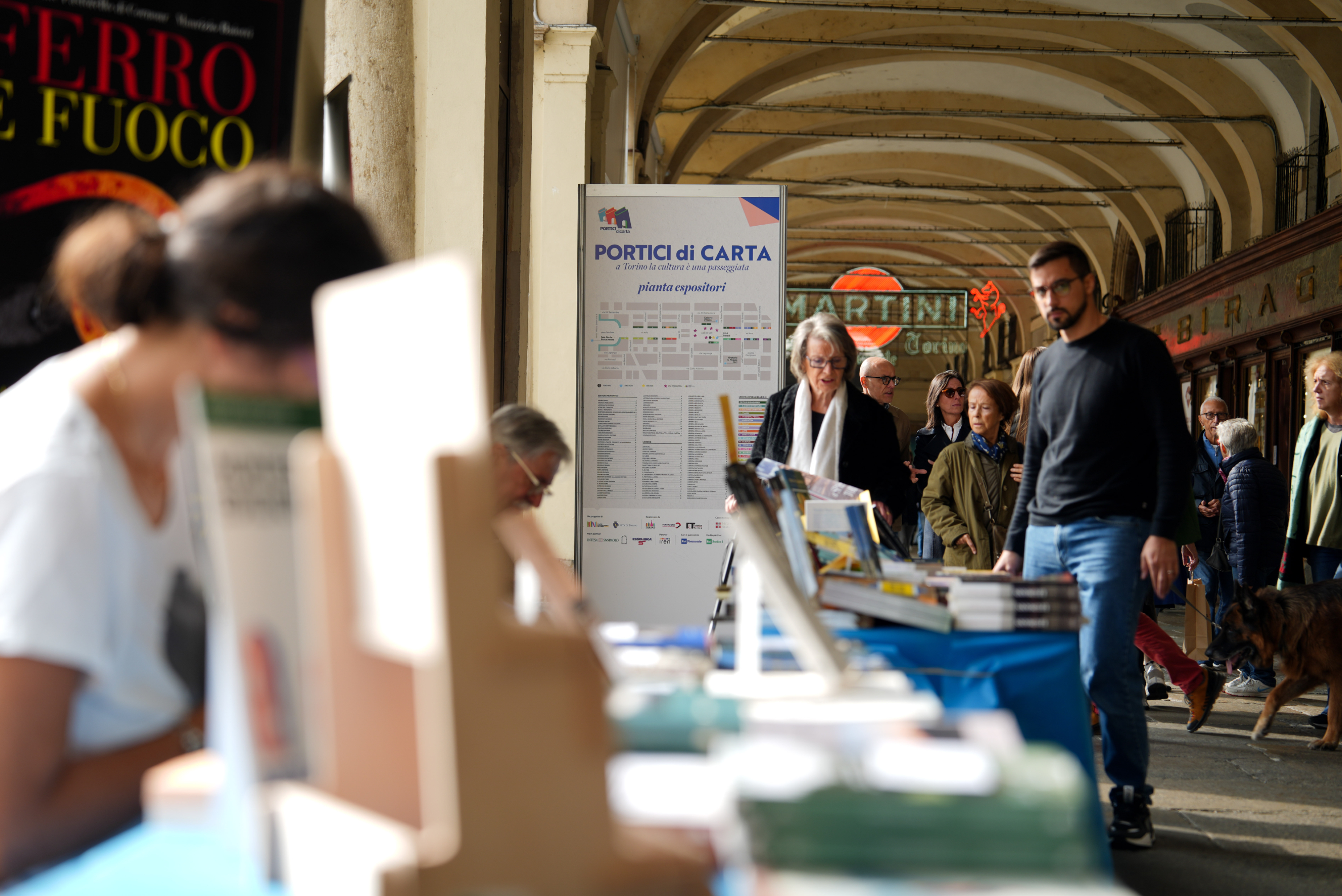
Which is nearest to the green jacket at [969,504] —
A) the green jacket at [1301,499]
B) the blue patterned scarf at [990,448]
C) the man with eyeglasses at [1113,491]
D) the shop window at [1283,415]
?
the blue patterned scarf at [990,448]

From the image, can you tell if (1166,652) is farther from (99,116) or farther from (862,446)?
(99,116)

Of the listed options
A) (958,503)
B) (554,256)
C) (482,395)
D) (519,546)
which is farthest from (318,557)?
(554,256)

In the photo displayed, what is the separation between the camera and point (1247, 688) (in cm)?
668

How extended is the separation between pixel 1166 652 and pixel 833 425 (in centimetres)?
175

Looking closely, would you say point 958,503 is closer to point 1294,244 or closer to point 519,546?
point 519,546

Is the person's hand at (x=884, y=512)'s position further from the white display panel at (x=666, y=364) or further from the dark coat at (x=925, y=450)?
the dark coat at (x=925, y=450)

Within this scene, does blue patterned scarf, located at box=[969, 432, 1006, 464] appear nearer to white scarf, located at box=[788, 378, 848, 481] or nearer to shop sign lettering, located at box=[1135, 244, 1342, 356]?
white scarf, located at box=[788, 378, 848, 481]

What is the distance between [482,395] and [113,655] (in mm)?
696

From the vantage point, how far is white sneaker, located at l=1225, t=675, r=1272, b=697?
21.6ft

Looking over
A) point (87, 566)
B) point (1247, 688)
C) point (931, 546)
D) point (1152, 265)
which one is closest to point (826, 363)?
point (931, 546)

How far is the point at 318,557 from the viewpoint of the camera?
82cm

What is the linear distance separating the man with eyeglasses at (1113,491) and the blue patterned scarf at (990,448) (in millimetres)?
1501

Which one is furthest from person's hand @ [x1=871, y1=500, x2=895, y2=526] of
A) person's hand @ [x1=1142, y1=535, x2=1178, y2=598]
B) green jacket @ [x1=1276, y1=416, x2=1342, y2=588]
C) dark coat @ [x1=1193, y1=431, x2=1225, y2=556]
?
dark coat @ [x1=1193, y1=431, x2=1225, y2=556]

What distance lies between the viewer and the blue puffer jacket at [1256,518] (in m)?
6.44
